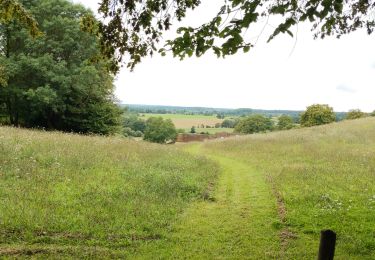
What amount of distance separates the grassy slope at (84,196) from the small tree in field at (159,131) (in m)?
73.9

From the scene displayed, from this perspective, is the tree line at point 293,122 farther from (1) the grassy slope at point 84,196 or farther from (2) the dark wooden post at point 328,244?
(2) the dark wooden post at point 328,244

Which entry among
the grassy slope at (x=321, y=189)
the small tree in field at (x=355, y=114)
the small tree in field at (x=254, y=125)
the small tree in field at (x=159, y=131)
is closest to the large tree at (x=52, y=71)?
the grassy slope at (x=321, y=189)

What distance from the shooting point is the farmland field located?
8.34 metres

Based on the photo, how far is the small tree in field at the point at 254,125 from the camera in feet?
357

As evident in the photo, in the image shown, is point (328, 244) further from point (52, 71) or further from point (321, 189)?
point (52, 71)

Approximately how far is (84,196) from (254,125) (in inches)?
3969

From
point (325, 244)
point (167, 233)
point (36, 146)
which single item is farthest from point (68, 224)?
point (36, 146)

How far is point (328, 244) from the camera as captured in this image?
4.63m

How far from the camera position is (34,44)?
31188 millimetres

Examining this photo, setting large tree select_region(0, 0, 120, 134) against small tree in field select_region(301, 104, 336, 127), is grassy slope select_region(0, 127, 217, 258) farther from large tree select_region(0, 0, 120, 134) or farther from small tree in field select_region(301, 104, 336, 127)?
small tree in field select_region(301, 104, 336, 127)

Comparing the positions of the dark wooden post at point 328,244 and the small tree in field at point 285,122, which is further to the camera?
the small tree in field at point 285,122

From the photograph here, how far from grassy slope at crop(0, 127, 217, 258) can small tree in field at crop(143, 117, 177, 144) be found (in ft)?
242

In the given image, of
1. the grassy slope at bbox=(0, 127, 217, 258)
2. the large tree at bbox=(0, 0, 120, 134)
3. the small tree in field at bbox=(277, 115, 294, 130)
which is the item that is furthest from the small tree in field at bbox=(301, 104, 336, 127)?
the grassy slope at bbox=(0, 127, 217, 258)

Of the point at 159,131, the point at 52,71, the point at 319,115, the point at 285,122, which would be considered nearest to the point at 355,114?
the point at 319,115
